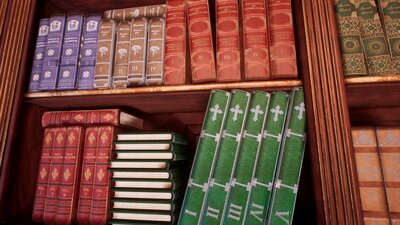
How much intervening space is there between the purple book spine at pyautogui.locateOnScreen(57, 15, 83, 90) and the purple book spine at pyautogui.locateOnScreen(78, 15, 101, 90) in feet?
0.07

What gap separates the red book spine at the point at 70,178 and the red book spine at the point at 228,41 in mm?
530

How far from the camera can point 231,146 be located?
716 mm

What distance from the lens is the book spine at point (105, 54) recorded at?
83cm

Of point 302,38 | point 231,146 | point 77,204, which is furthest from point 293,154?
point 77,204

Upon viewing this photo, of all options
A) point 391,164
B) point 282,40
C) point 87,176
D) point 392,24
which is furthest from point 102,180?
point 392,24

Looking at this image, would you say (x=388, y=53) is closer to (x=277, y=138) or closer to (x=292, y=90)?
(x=292, y=90)

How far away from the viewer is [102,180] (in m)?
0.78

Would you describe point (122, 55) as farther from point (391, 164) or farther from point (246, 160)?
point (391, 164)

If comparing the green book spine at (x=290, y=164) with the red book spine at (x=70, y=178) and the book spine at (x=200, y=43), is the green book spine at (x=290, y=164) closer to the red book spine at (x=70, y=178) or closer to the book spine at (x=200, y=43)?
the book spine at (x=200, y=43)

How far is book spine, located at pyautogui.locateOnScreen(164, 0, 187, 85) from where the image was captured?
0.78m

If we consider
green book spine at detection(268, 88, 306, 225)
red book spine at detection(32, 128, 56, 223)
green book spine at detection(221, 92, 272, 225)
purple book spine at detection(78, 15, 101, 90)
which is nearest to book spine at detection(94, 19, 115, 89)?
purple book spine at detection(78, 15, 101, 90)

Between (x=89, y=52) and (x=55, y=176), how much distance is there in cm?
44

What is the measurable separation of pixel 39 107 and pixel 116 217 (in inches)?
21.7

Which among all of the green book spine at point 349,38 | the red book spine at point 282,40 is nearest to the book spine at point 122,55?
the red book spine at point 282,40
